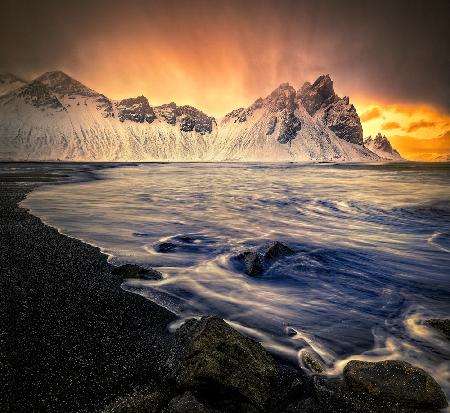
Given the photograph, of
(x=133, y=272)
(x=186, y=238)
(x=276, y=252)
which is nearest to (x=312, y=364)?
(x=133, y=272)

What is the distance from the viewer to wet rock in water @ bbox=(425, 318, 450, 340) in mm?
6191

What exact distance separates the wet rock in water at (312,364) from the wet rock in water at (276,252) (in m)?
5.87

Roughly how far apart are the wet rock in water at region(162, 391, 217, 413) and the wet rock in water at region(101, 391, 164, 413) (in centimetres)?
15

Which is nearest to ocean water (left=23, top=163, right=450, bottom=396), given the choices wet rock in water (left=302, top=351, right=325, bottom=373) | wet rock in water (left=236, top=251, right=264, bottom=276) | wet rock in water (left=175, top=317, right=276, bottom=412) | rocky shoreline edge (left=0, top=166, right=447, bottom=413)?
wet rock in water (left=302, top=351, right=325, bottom=373)

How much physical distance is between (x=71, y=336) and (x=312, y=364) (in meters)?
4.14

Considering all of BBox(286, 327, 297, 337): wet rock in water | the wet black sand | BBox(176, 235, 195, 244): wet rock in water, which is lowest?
BBox(286, 327, 297, 337): wet rock in water

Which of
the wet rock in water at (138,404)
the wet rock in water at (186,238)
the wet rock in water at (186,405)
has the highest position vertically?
the wet rock in water at (186,405)

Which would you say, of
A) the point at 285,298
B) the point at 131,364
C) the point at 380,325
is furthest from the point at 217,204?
the point at 131,364

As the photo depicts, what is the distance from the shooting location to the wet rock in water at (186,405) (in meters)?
3.45

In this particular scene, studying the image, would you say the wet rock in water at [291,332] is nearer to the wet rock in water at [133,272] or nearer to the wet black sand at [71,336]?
the wet black sand at [71,336]

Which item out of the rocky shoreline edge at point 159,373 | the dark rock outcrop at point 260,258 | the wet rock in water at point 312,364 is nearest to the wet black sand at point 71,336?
the rocky shoreline edge at point 159,373

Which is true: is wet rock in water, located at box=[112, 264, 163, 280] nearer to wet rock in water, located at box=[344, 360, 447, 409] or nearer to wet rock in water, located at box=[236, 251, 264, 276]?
wet rock in water, located at box=[236, 251, 264, 276]

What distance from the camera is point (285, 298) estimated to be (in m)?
8.08

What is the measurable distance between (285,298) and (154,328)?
3753mm
